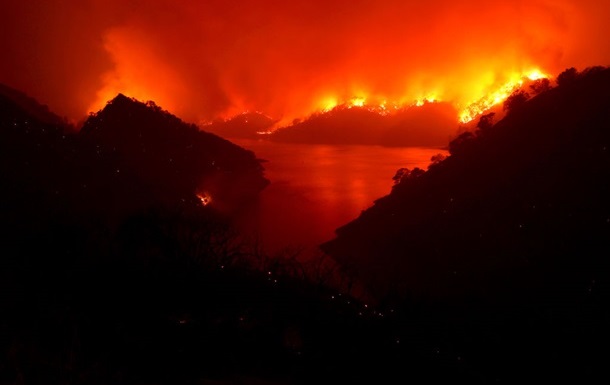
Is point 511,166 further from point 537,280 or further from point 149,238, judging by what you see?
point 149,238

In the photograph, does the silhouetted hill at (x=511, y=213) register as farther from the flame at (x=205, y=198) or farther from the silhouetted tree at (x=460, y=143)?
the flame at (x=205, y=198)

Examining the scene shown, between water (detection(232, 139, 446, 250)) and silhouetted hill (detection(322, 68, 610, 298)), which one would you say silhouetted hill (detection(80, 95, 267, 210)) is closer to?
water (detection(232, 139, 446, 250))

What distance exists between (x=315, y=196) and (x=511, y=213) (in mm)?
27778

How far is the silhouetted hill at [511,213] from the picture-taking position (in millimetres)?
16703

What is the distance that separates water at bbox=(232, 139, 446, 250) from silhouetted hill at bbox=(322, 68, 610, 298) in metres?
5.13

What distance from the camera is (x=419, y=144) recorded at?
285ft

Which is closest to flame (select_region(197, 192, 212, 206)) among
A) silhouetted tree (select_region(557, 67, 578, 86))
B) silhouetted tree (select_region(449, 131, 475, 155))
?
silhouetted tree (select_region(449, 131, 475, 155))

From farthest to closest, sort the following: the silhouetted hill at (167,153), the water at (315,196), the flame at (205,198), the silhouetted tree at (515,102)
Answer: the flame at (205,198), the silhouetted hill at (167,153), the water at (315,196), the silhouetted tree at (515,102)

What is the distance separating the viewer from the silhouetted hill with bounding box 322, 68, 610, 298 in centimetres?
1670

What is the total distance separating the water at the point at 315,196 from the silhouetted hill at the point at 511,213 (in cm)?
513

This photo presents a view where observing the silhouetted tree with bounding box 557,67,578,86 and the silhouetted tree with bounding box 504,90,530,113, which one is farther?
the silhouetted tree with bounding box 504,90,530,113

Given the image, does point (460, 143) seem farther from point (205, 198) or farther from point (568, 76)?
point (205, 198)

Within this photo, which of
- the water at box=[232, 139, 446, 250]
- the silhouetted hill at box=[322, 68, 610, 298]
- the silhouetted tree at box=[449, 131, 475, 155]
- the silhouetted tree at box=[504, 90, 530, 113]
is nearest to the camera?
the silhouetted hill at box=[322, 68, 610, 298]

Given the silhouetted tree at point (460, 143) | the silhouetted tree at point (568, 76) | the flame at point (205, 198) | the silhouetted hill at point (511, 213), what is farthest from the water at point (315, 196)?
the silhouetted tree at point (568, 76)
